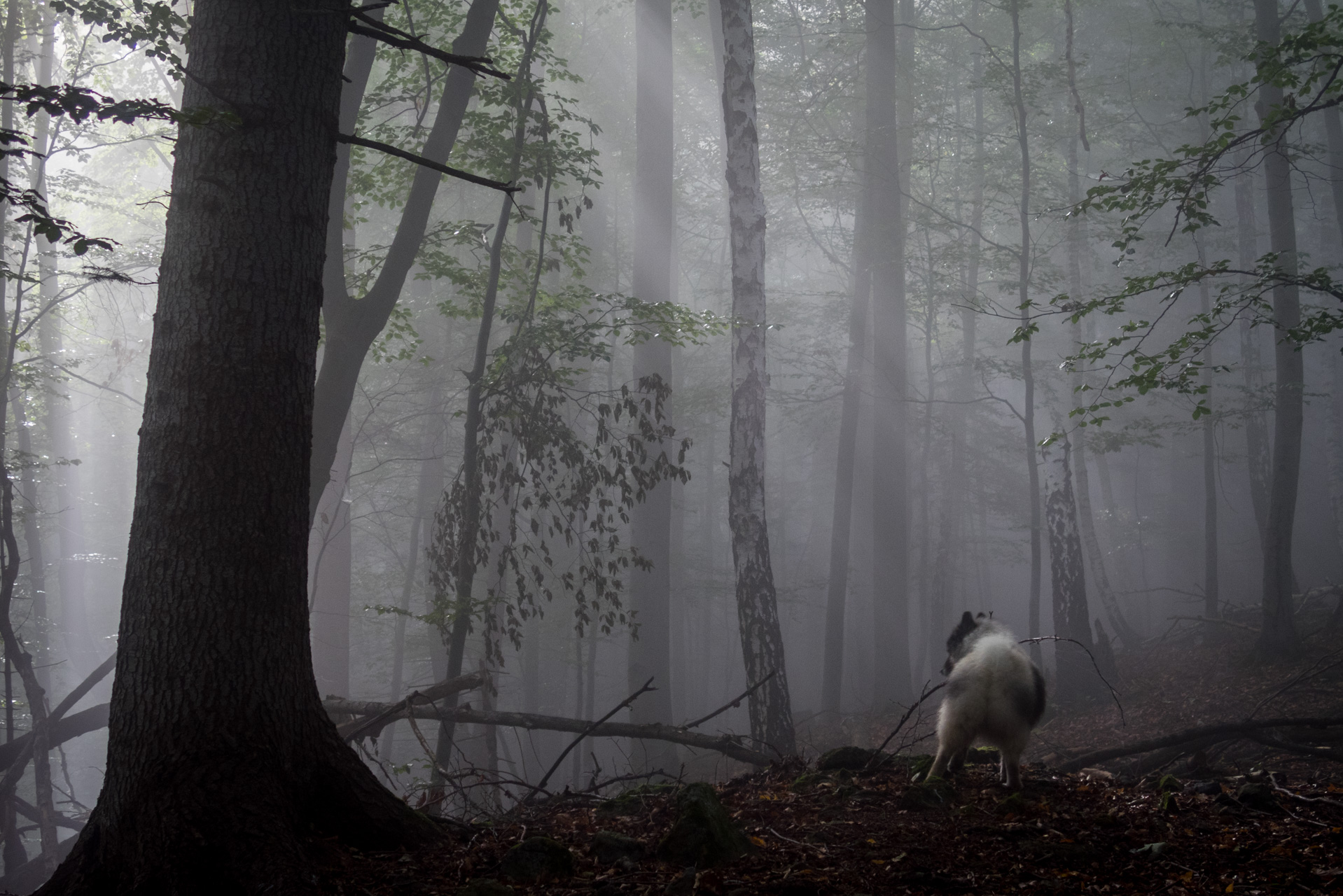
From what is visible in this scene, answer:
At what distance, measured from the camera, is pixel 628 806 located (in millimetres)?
5016

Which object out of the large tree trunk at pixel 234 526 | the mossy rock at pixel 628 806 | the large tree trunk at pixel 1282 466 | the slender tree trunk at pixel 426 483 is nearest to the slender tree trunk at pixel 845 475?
the large tree trunk at pixel 1282 466

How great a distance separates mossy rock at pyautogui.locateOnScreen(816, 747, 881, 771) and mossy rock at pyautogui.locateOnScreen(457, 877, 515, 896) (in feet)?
10.2

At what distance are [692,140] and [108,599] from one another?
40446mm

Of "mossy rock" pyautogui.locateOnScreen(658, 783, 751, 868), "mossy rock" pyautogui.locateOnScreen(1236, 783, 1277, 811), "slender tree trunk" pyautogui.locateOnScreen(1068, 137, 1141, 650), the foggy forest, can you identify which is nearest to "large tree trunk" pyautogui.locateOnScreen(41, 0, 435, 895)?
the foggy forest

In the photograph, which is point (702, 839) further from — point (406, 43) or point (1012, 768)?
point (406, 43)

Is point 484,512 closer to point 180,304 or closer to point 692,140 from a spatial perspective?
point 180,304

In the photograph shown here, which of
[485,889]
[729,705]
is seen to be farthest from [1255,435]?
[485,889]

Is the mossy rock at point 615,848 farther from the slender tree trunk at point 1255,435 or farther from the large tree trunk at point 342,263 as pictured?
the slender tree trunk at point 1255,435

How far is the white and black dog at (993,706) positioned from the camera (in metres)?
5.00

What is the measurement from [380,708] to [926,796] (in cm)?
464

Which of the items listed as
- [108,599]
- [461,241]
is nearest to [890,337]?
[461,241]

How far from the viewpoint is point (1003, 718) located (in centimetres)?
498

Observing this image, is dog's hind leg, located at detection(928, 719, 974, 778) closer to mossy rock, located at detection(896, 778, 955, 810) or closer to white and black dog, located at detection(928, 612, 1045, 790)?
white and black dog, located at detection(928, 612, 1045, 790)

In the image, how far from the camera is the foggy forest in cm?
356
